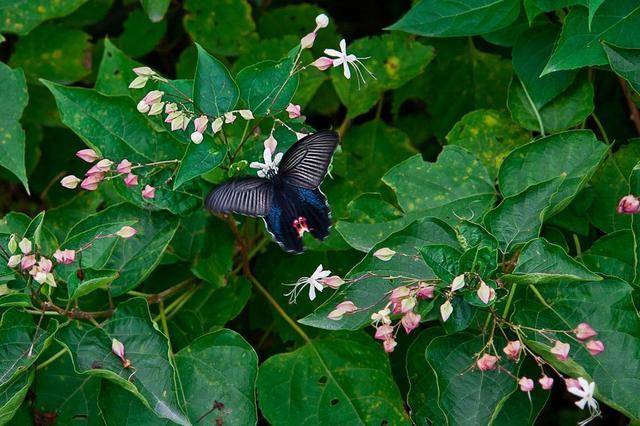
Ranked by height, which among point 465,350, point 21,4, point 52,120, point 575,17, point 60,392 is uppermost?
point 575,17

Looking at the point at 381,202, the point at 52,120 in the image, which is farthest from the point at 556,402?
the point at 52,120

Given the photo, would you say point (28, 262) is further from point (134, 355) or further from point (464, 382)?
point (464, 382)

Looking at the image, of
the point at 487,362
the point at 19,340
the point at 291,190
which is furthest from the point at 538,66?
the point at 19,340

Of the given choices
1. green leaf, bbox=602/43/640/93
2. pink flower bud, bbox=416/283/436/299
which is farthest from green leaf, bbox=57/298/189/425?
green leaf, bbox=602/43/640/93

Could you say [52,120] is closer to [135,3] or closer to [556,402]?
[135,3]

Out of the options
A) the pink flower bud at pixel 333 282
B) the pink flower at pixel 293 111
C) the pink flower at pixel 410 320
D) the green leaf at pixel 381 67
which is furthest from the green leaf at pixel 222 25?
the pink flower at pixel 410 320
